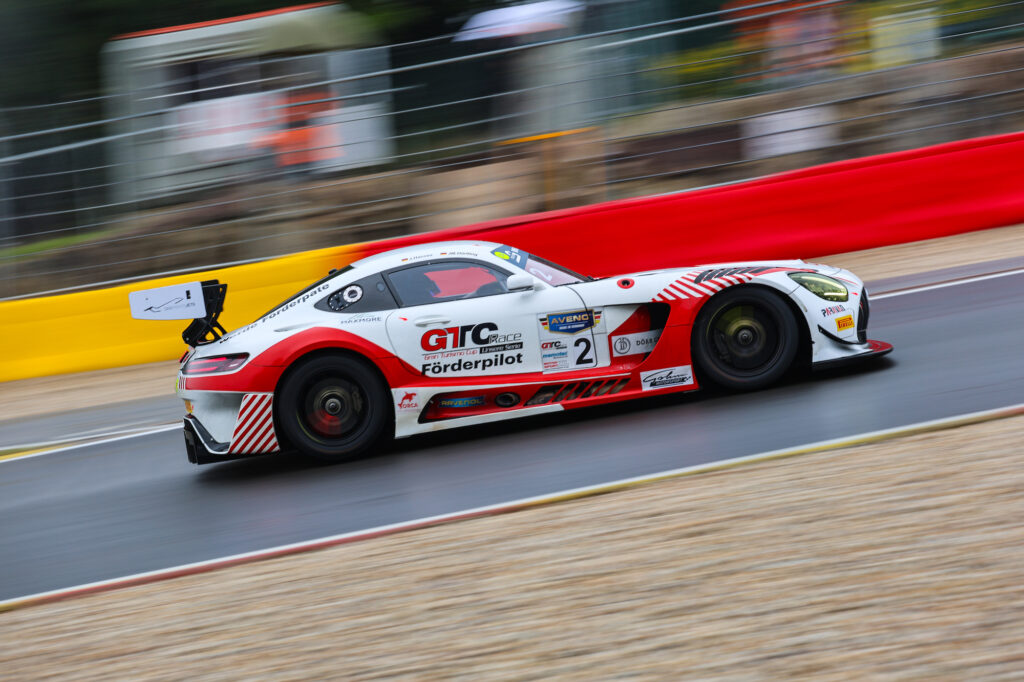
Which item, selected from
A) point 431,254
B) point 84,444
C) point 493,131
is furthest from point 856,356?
point 84,444

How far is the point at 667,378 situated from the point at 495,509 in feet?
5.90

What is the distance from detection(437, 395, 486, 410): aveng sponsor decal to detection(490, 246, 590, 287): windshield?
0.90m

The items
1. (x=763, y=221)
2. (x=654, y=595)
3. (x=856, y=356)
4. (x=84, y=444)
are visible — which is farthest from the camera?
(x=763, y=221)

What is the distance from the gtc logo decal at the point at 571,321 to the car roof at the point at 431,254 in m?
0.55

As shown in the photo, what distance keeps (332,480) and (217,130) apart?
6200 millimetres

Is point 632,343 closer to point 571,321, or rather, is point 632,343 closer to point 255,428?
point 571,321

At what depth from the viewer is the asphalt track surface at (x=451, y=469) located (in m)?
5.77

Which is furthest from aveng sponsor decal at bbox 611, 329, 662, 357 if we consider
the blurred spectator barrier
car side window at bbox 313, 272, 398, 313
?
the blurred spectator barrier

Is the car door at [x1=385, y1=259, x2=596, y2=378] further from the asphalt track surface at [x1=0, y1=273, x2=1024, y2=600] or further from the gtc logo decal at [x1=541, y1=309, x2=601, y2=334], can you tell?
the asphalt track surface at [x1=0, y1=273, x2=1024, y2=600]

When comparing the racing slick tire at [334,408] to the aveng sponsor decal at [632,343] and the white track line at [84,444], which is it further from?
the white track line at [84,444]

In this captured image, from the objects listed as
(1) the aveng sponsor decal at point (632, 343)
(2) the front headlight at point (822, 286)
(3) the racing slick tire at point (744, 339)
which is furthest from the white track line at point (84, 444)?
(2) the front headlight at point (822, 286)

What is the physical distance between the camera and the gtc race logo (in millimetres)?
6742

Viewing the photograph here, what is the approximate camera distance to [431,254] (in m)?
7.06

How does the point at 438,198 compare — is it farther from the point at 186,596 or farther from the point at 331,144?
the point at 186,596
